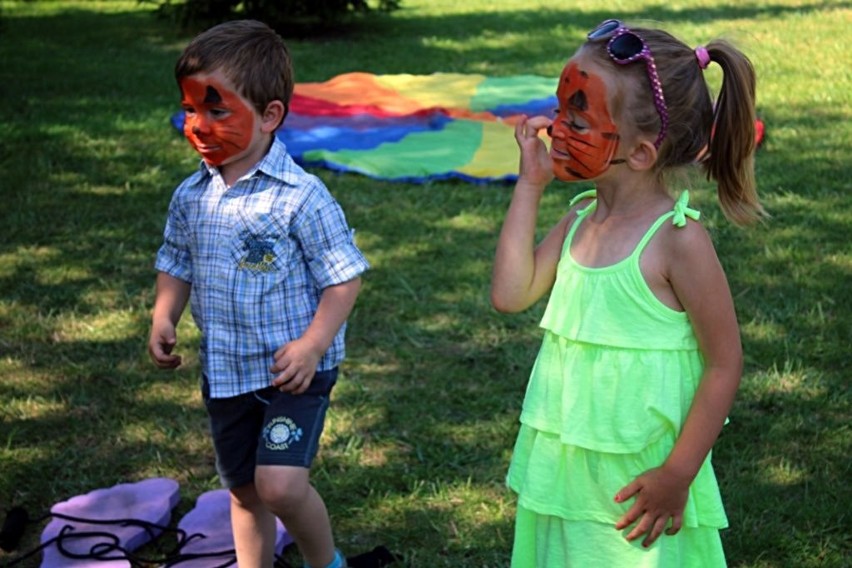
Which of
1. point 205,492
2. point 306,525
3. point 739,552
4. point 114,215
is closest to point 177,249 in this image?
point 306,525

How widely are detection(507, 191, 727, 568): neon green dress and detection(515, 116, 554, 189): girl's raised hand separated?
6.0 inches

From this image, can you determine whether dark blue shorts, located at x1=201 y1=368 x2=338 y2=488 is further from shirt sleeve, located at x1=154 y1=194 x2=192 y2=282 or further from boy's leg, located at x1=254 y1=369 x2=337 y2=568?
shirt sleeve, located at x1=154 y1=194 x2=192 y2=282

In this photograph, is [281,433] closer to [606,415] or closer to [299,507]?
[299,507]

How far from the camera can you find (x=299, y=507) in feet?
9.36

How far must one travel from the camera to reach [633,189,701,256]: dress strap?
226 centimetres

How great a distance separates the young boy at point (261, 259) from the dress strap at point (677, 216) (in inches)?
29.1

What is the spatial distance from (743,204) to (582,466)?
2.03ft

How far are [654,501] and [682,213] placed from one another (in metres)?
0.55

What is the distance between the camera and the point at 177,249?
2.93m

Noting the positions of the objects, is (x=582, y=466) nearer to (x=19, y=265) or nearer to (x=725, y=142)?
(x=725, y=142)

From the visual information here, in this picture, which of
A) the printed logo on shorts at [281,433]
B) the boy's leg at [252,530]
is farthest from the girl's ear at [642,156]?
the boy's leg at [252,530]

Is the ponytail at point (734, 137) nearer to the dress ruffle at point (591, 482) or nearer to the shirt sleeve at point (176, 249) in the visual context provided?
the dress ruffle at point (591, 482)

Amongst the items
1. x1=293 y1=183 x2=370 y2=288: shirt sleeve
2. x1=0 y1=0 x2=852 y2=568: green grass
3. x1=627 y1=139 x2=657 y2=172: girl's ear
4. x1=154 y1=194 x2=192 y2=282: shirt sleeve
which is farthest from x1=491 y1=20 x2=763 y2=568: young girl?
x1=154 y1=194 x2=192 y2=282: shirt sleeve

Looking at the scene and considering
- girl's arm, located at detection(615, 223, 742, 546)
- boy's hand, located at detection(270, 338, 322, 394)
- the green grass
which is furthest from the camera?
the green grass
